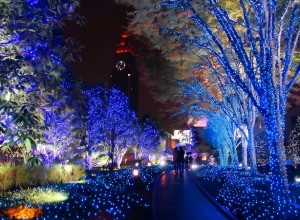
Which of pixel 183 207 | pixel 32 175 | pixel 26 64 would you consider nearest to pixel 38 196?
pixel 32 175

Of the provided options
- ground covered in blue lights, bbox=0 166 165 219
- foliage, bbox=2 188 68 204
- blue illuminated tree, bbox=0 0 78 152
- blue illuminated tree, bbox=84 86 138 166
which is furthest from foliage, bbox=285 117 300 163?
blue illuminated tree, bbox=0 0 78 152

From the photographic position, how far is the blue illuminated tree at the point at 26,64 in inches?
241

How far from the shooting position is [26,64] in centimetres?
679

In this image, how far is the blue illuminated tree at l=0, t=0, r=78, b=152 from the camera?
611 centimetres

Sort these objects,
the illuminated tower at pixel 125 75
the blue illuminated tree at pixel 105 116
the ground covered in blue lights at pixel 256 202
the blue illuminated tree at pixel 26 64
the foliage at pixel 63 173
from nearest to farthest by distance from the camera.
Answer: the blue illuminated tree at pixel 26 64, the ground covered in blue lights at pixel 256 202, the foliage at pixel 63 173, the blue illuminated tree at pixel 105 116, the illuminated tower at pixel 125 75

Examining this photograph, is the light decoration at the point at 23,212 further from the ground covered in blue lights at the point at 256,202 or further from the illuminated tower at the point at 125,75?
the illuminated tower at the point at 125,75

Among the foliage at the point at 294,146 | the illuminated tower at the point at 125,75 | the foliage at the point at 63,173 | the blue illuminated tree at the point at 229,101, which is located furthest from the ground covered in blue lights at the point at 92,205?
the illuminated tower at the point at 125,75

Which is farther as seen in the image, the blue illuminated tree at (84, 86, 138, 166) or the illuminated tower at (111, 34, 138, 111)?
the illuminated tower at (111, 34, 138, 111)

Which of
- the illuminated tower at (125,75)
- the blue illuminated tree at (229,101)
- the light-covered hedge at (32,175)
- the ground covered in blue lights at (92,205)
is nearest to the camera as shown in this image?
the ground covered in blue lights at (92,205)

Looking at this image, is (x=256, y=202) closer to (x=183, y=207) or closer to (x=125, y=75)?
(x=183, y=207)

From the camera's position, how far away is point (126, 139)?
3772 centimetres

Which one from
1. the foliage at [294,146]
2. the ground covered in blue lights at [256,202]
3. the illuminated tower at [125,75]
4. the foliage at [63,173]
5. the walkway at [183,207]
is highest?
the illuminated tower at [125,75]

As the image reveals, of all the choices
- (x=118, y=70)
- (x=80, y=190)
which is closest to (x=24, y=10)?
(x=80, y=190)

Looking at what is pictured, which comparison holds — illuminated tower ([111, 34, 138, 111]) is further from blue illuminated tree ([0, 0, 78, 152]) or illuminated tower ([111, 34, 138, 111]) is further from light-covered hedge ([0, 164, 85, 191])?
blue illuminated tree ([0, 0, 78, 152])
